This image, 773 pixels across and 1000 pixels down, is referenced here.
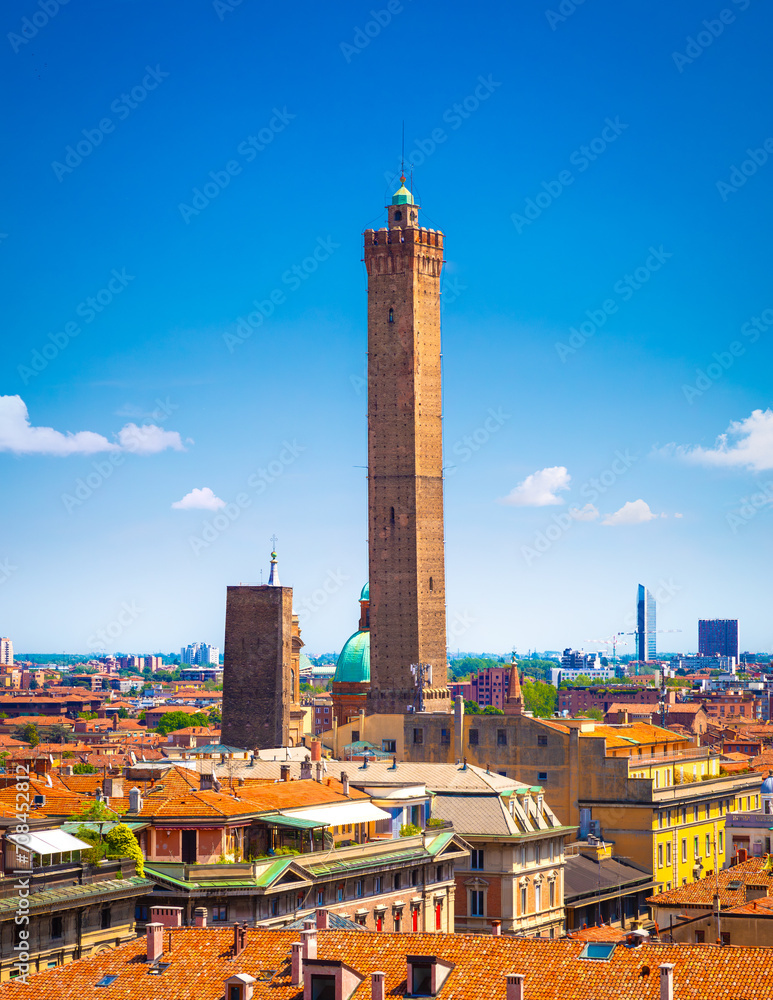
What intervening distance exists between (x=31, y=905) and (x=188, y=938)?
22.7 ft

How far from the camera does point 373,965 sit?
33406 millimetres

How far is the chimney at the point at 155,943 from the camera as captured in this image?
117ft

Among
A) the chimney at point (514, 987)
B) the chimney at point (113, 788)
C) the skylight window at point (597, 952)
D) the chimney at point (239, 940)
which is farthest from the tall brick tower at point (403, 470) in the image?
the chimney at point (514, 987)

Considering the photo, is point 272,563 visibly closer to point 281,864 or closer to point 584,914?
point 584,914

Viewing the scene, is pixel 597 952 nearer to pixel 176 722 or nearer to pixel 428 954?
pixel 428 954

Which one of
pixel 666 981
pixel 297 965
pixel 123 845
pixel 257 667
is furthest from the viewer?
pixel 257 667

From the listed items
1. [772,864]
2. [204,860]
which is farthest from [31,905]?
[772,864]

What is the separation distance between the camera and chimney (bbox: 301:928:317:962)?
110ft

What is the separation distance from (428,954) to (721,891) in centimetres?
1915

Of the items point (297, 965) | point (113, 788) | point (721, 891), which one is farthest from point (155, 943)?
point (113, 788)

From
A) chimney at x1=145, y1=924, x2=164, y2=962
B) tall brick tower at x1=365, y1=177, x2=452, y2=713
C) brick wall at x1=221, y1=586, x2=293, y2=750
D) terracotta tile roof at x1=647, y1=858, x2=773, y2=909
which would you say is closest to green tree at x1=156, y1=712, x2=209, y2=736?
tall brick tower at x1=365, y1=177, x2=452, y2=713

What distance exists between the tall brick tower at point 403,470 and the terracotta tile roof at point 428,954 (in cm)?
7609

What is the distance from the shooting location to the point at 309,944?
3353 cm

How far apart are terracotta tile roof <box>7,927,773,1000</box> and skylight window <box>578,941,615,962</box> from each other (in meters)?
0.17
